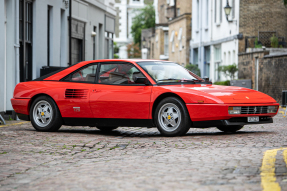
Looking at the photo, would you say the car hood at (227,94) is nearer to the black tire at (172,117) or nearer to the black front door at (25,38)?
the black tire at (172,117)

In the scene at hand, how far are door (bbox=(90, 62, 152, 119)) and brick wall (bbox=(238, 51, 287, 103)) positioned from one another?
50.7 ft

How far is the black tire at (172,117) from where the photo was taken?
9781mm

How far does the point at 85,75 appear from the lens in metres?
11.1

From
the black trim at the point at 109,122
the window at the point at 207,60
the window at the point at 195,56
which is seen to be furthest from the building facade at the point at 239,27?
the black trim at the point at 109,122

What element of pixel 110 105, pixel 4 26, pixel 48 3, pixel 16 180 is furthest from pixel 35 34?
pixel 16 180

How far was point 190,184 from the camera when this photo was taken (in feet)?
18.4

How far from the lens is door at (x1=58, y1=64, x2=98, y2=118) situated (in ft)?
35.4

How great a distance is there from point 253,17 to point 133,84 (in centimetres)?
2591

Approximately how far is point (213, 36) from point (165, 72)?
32191 millimetres

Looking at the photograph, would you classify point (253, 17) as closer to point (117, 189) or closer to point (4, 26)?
point (4, 26)

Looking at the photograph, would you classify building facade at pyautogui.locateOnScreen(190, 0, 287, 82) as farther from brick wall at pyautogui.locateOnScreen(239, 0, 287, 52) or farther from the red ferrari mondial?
the red ferrari mondial

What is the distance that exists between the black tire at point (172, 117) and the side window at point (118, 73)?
83 centimetres

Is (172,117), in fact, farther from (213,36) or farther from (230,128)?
(213,36)

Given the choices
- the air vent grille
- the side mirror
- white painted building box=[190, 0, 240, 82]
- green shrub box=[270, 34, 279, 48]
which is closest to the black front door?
the air vent grille
